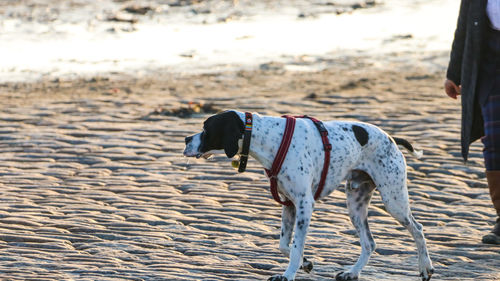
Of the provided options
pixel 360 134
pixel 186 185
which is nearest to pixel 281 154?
pixel 360 134

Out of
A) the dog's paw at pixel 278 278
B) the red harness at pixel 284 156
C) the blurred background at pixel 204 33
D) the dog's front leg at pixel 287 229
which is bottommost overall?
the blurred background at pixel 204 33

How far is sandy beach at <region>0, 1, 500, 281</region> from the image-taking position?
7492 millimetres

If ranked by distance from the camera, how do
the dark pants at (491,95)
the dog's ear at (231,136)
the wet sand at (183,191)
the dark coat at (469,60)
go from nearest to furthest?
the dog's ear at (231,136), the wet sand at (183,191), the dark coat at (469,60), the dark pants at (491,95)

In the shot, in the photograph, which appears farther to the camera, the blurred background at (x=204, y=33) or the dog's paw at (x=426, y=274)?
the blurred background at (x=204, y=33)

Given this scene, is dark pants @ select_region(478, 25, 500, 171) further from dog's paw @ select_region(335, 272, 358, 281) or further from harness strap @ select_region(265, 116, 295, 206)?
harness strap @ select_region(265, 116, 295, 206)

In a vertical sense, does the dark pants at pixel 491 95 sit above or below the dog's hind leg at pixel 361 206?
above

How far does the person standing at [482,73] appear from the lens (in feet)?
26.1

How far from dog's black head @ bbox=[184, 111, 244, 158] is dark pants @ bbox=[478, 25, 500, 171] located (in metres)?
2.36

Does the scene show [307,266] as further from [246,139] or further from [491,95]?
[491,95]

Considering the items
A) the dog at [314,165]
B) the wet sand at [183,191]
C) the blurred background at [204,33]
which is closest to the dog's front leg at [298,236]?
the dog at [314,165]

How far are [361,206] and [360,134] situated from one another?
1.89 ft

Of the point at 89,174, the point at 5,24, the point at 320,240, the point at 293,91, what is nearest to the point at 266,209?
the point at 320,240

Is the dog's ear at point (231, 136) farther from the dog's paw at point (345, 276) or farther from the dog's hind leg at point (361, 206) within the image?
the dog's paw at point (345, 276)

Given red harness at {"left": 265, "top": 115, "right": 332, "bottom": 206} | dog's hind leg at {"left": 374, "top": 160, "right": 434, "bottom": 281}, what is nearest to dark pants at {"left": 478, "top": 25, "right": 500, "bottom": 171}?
dog's hind leg at {"left": 374, "top": 160, "right": 434, "bottom": 281}
